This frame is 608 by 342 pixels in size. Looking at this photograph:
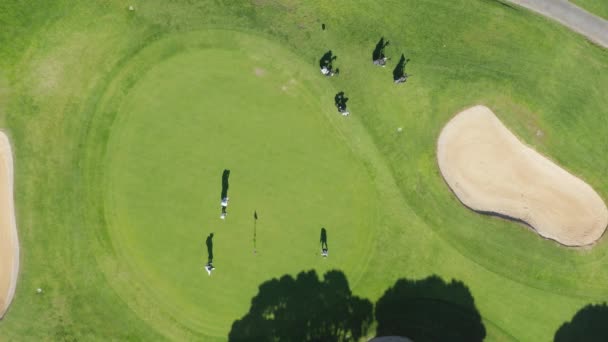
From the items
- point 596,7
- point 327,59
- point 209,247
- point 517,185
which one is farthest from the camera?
point 596,7

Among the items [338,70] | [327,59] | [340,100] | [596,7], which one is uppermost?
[327,59]

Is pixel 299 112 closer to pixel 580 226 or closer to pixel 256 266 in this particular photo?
pixel 256 266

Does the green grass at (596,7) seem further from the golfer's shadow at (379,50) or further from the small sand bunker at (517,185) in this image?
the golfer's shadow at (379,50)

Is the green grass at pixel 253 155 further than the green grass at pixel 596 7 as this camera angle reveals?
No

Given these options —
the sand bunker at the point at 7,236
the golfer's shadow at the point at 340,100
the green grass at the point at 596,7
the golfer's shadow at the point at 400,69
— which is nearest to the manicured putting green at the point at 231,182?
the golfer's shadow at the point at 340,100

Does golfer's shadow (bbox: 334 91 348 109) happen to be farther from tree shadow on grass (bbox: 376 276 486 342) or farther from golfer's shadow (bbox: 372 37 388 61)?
tree shadow on grass (bbox: 376 276 486 342)

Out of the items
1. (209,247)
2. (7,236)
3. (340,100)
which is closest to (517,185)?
(340,100)

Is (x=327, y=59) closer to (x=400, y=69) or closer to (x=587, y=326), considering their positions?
(x=400, y=69)
